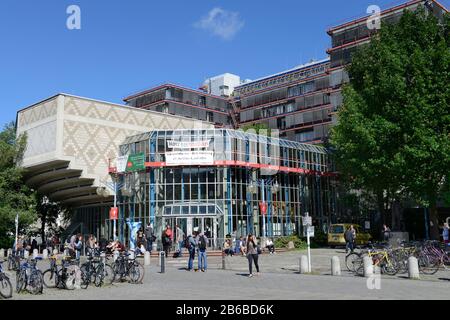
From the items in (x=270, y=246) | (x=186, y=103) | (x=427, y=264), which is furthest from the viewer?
(x=186, y=103)

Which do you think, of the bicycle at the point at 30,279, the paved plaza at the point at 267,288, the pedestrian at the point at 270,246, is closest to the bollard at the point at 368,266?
the paved plaza at the point at 267,288

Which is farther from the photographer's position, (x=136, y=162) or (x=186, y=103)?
(x=186, y=103)

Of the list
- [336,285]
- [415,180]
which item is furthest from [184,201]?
[336,285]

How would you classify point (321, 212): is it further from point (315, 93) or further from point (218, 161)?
point (315, 93)

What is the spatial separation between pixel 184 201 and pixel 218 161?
4.41 meters

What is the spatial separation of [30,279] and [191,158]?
1063 inches

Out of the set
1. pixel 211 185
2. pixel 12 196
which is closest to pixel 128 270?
pixel 211 185

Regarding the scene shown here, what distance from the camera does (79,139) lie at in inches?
1797

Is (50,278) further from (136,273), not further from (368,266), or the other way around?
(368,266)

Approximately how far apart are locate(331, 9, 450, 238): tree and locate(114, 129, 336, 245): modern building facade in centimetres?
1047

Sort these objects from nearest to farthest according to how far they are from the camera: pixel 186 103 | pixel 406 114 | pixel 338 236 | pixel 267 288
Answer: pixel 267 288
pixel 406 114
pixel 338 236
pixel 186 103

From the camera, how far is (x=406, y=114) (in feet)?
95.2

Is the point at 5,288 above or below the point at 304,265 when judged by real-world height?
above

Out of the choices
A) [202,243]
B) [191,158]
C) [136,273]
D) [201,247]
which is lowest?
[136,273]
